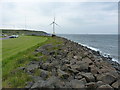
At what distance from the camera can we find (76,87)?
6449mm

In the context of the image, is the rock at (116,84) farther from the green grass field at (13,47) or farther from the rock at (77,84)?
the green grass field at (13,47)

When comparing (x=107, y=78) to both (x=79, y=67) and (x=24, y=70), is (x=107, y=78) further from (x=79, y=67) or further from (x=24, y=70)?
(x=24, y=70)

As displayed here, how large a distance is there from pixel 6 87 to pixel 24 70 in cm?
193

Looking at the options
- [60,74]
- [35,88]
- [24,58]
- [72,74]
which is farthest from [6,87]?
[24,58]

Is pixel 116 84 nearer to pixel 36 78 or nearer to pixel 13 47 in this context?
pixel 36 78

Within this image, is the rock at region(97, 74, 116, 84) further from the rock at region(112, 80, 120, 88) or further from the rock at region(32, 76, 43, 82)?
the rock at region(32, 76, 43, 82)

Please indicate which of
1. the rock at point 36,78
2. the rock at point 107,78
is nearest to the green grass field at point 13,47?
the rock at point 36,78

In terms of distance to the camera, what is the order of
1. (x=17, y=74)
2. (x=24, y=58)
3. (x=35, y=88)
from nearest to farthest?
(x=35, y=88), (x=17, y=74), (x=24, y=58)

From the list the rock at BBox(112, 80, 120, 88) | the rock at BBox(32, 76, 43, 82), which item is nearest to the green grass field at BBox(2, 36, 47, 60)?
the rock at BBox(32, 76, 43, 82)

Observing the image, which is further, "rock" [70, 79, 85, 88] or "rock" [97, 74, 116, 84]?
"rock" [97, 74, 116, 84]

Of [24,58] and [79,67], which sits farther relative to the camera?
[24,58]

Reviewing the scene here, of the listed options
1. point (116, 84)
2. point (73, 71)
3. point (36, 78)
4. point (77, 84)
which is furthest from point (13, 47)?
point (116, 84)

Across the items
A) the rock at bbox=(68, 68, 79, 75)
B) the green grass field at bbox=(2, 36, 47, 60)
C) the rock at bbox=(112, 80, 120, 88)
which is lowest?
the rock at bbox=(112, 80, 120, 88)

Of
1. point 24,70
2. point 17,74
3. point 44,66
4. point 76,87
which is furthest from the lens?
point 44,66
